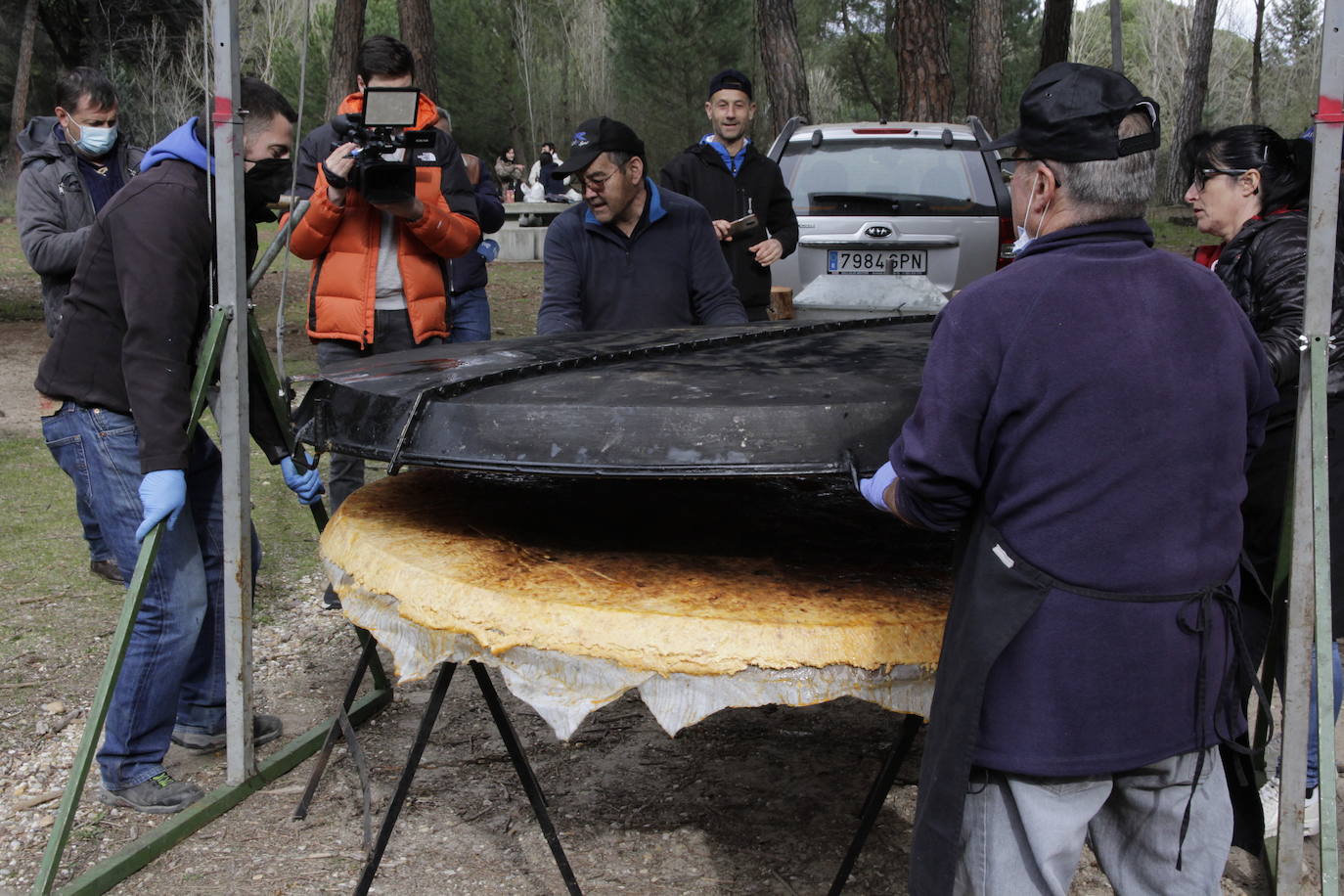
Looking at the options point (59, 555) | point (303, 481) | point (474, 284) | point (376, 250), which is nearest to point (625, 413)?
point (303, 481)

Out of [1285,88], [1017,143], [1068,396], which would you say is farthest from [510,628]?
[1285,88]

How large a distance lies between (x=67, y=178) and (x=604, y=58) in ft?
106

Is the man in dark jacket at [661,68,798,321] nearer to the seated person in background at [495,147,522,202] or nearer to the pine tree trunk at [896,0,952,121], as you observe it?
the pine tree trunk at [896,0,952,121]

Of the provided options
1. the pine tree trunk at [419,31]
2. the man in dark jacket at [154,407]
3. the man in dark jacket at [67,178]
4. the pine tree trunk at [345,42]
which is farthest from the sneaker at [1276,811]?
the pine tree trunk at [345,42]

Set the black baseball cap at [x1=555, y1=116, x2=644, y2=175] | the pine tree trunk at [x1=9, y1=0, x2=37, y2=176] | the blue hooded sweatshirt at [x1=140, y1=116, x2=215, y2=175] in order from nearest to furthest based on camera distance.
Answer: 1. the blue hooded sweatshirt at [x1=140, y1=116, x2=215, y2=175]
2. the black baseball cap at [x1=555, y1=116, x2=644, y2=175]
3. the pine tree trunk at [x1=9, y1=0, x2=37, y2=176]

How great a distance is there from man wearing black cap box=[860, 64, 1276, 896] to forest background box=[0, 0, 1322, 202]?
19.1m

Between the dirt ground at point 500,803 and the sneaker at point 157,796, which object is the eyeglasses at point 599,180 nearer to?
the dirt ground at point 500,803

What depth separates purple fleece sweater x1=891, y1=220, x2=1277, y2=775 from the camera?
172 cm

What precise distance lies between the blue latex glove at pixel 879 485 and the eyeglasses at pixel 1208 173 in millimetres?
1521

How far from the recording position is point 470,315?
530 cm

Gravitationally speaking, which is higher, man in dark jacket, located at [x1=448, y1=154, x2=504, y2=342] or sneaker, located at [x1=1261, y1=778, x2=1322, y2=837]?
man in dark jacket, located at [x1=448, y1=154, x2=504, y2=342]

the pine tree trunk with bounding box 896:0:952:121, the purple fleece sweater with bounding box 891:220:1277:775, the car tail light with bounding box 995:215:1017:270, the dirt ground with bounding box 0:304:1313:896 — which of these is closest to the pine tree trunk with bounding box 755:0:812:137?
the pine tree trunk with bounding box 896:0:952:121

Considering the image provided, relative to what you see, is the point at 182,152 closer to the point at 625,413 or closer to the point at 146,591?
the point at 146,591

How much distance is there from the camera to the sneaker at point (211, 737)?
11.9ft
